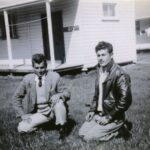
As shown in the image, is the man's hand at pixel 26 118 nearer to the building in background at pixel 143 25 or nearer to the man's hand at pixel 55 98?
the man's hand at pixel 55 98

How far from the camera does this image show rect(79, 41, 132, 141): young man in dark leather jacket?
16.7ft

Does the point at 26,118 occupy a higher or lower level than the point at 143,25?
lower

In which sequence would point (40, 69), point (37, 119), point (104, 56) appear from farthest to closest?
point (37, 119) < point (40, 69) < point (104, 56)

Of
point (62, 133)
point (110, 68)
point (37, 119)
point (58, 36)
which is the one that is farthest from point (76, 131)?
point (58, 36)

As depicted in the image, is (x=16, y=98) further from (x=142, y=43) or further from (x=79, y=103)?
(x=142, y=43)

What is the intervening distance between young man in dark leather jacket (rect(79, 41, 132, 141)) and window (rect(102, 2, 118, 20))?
10.7 m

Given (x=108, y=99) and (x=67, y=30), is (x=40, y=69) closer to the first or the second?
(x=108, y=99)

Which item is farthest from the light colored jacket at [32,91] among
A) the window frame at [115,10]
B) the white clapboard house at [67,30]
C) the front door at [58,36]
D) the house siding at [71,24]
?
the window frame at [115,10]

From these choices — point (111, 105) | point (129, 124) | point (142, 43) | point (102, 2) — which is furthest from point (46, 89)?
point (142, 43)

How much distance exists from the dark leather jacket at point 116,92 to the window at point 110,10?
35.6 feet

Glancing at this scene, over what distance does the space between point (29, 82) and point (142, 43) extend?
26.8 m

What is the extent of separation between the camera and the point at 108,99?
17.3 ft

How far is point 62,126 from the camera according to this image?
559 centimetres

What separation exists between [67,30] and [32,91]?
30.9 ft
